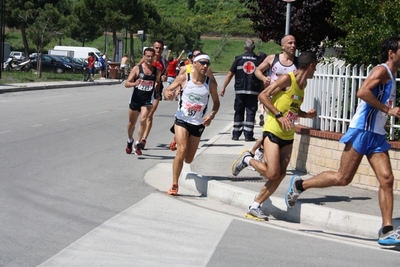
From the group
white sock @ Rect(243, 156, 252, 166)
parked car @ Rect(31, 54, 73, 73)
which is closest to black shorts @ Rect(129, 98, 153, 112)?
white sock @ Rect(243, 156, 252, 166)

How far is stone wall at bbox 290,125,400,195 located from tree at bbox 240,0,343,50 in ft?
16.4

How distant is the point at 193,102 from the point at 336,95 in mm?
2269

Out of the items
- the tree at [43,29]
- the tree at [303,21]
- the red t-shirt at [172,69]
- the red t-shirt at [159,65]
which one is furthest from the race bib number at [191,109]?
the tree at [43,29]

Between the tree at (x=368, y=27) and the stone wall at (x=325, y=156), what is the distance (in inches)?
47.4

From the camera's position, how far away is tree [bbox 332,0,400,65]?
411 inches

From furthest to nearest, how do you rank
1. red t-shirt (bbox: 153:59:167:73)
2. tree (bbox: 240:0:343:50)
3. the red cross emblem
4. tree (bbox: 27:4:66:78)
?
tree (bbox: 27:4:66:78) < tree (bbox: 240:0:343:50) < the red cross emblem < red t-shirt (bbox: 153:59:167:73)

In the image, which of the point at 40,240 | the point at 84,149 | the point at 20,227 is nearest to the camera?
the point at 40,240

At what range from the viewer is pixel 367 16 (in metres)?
11.0

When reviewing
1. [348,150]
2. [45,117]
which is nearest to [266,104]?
[348,150]

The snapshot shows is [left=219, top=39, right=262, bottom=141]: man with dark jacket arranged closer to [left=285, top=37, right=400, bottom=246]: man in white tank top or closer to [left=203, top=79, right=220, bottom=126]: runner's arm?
[left=203, top=79, right=220, bottom=126]: runner's arm

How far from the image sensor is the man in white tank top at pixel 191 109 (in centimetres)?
967

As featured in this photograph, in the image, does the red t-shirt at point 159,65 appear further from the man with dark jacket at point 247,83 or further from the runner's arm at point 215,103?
the runner's arm at point 215,103

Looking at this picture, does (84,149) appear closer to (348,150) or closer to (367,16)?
(367,16)

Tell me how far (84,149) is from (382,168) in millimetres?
7331
